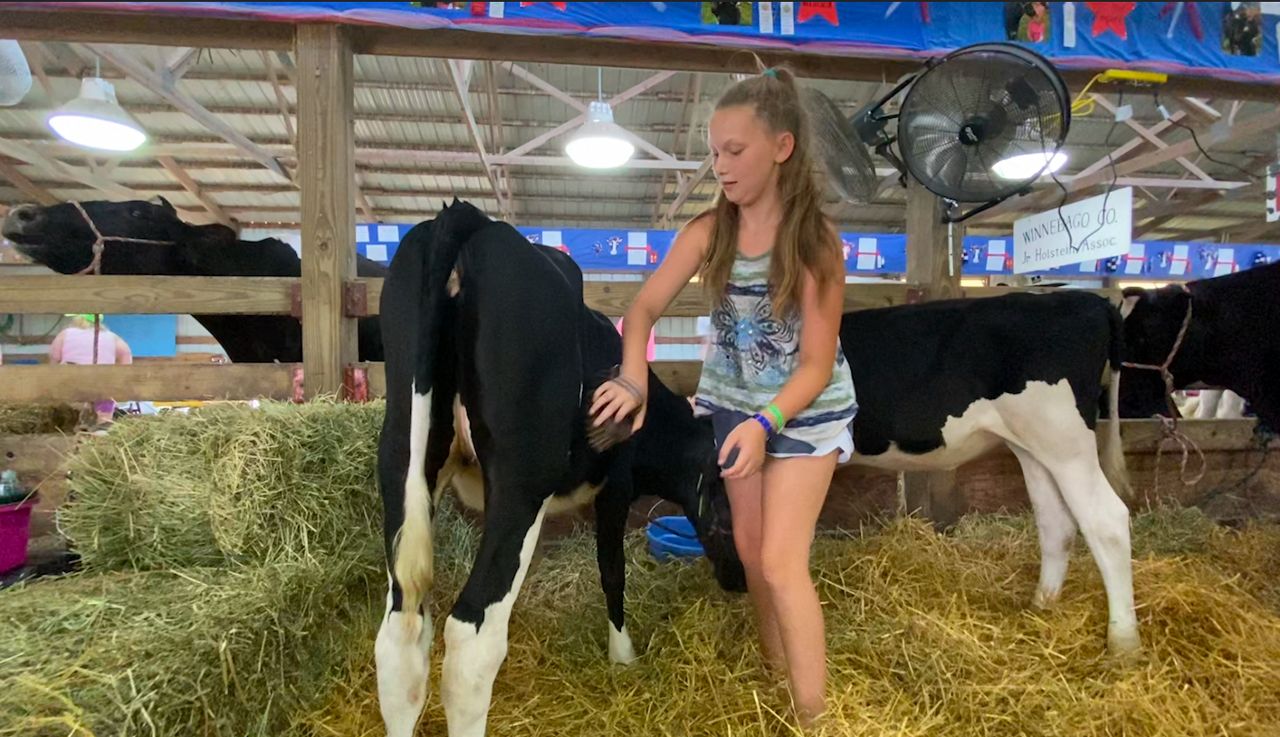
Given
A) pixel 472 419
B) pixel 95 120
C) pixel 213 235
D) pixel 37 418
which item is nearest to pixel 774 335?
pixel 472 419

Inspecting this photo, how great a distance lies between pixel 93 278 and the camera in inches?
126

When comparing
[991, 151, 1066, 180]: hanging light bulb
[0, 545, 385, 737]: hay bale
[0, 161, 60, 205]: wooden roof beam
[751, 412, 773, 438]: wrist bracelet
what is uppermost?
[0, 161, 60, 205]: wooden roof beam

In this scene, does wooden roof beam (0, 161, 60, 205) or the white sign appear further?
wooden roof beam (0, 161, 60, 205)

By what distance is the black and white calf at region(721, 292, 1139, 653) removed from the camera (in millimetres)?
2844

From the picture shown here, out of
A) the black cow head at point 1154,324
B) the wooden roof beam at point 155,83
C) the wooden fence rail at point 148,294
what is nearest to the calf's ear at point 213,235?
the wooden fence rail at point 148,294

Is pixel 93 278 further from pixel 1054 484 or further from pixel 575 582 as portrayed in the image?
pixel 1054 484

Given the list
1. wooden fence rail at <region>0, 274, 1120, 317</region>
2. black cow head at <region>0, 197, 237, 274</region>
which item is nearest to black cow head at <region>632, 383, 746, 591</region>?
wooden fence rail at <region>0, 274, 1120, 317</region>

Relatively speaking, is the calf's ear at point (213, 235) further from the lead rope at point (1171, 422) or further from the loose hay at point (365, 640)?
the lead rope at point (1171, 422)

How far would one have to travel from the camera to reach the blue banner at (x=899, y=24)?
3426 millimetres

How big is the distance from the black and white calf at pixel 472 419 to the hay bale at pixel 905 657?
50 cm

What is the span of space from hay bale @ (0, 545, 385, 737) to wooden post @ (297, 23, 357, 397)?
1.31 meters

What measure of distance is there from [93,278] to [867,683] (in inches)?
150

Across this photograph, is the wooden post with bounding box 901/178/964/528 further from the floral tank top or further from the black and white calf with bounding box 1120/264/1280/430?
the floral tank top

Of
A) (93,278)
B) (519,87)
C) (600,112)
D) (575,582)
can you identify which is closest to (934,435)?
(575,582)
